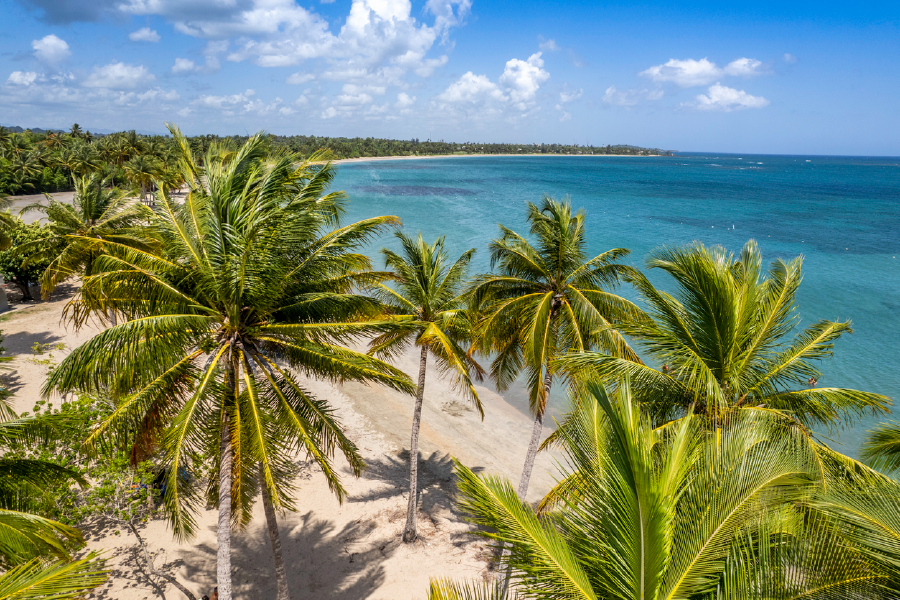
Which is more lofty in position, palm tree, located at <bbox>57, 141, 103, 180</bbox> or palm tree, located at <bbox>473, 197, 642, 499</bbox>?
palm tree, located at <bbox>57, 141, 103, 180</bbox>

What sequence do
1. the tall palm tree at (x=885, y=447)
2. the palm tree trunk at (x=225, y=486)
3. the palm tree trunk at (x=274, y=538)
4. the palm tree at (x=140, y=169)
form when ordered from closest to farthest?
1. the tall palm tree at (x=885, y=447)
2. the palm tree trunk at (x=225, y=486)
3. the palm tree trunk at (x=274, y=538)
4. the palm tree at (x=140, y=169)

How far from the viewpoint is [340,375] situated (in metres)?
7.77

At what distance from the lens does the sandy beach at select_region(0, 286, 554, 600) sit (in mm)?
11453

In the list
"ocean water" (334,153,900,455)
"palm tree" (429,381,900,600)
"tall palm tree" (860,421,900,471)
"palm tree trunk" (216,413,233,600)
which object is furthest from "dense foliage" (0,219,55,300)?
"tall palm tree" (860,421,900,471)

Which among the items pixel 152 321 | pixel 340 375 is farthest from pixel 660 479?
→ pixel 152 321

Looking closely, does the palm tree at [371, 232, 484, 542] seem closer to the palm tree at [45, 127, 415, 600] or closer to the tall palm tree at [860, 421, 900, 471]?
the palm tree at [45, 127, 415, 600]

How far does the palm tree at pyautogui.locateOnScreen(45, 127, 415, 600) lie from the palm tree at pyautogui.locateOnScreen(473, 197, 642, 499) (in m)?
3.93

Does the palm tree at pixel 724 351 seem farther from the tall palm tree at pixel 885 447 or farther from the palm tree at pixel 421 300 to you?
the palm tree at pixel 421 300

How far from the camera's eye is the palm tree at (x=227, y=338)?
6.60m

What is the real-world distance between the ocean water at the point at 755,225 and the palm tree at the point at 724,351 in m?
4.07

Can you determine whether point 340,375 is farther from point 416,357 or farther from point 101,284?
point 416,357

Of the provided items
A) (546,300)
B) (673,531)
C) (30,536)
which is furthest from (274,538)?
(673,531)

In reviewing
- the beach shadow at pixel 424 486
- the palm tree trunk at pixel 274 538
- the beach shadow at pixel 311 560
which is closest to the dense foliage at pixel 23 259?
the beach shadow at pixel 311 560

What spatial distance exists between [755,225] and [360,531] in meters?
67.0
